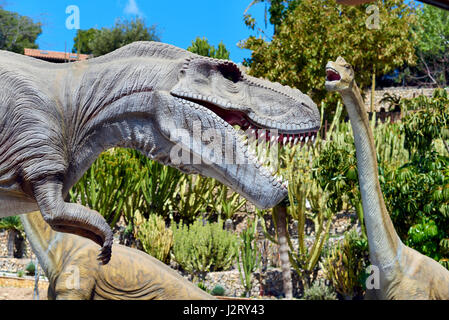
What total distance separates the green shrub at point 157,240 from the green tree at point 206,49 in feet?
19.6

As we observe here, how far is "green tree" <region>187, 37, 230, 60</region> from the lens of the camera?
1680cm

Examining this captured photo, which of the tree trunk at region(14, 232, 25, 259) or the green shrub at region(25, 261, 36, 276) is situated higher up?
the tree trunk at region(14, 232, 25, 259)

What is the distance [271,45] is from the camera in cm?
1966

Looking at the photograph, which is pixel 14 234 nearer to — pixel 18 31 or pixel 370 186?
pixel 370 186

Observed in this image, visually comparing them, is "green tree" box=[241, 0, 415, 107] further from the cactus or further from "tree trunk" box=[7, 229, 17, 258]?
"tree trunk" box=[7, 229, 17, 258]

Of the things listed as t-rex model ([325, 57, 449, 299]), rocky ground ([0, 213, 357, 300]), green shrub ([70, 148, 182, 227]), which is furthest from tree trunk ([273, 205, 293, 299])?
t-rex model ([325, 57, 449, 299])

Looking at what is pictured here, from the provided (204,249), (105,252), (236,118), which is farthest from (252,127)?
(204,249)

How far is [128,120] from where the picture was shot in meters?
2.30

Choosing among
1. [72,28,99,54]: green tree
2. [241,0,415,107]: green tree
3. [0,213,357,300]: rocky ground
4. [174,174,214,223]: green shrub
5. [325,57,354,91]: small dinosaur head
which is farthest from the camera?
[72,28,99,54]: green tree

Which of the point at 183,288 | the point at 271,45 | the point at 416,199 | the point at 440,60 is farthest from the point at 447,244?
the point at 440,60

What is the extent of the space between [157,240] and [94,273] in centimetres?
936

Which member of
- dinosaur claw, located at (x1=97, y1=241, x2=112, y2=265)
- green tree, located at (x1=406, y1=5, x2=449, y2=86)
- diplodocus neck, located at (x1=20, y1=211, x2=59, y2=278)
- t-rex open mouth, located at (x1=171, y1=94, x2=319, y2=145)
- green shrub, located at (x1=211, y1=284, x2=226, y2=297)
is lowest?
dinosaur claw, located at (x1=97, y1=241, x2=112, y2=265)

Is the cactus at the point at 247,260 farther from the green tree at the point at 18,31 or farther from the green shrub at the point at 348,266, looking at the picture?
the green tree at the point at 18,31
